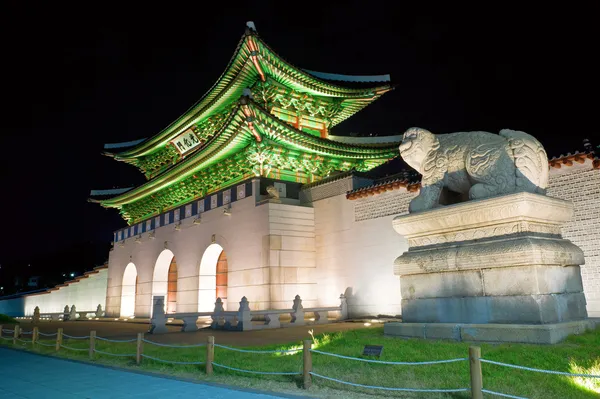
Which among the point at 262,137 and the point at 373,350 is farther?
the point at 262,137

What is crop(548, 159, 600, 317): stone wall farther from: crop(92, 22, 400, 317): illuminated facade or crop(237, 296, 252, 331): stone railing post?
crop(237, 296, 252, 331): stone railing post

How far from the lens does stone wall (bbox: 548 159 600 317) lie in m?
10.6

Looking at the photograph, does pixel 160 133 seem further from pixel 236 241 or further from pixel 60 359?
pixel 60 359

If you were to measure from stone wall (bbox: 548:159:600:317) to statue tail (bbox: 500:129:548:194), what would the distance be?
5.81 m

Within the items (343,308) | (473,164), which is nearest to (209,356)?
(473,164)

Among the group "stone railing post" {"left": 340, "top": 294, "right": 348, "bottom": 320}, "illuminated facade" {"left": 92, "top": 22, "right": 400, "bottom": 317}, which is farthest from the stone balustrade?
"illuminated facade" {"left": 92, "top": 22, "right": 400, "bottom": 317}

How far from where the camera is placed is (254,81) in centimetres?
2003

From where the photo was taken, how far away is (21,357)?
388 inches

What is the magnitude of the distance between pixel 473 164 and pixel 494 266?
5.08 ft

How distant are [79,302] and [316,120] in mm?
22347

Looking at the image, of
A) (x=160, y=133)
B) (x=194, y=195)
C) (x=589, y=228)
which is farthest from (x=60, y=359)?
(x=160, y=133)

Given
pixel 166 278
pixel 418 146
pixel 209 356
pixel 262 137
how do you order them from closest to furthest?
pixel 209 356 < pixel 418 146 < pixel 262 137 < pixel 166 278

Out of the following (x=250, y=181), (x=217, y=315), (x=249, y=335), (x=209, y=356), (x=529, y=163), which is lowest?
(x=249, y=335)

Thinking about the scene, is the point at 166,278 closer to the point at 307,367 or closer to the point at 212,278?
the point at 212,278
